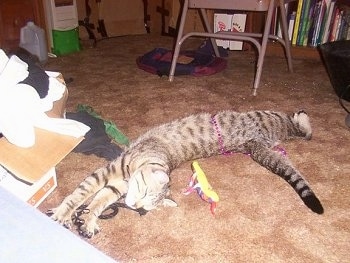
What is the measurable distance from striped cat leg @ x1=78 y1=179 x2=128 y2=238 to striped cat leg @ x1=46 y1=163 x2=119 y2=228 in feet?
0.09

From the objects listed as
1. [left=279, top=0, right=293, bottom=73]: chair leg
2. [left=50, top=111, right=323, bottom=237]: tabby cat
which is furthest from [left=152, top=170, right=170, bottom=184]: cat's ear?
[left=279, top=0, right=293, bottom=73]: chair leg

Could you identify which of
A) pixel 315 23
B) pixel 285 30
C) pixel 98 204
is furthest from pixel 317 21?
pixel 98 204

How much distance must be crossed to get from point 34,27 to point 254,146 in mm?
1880

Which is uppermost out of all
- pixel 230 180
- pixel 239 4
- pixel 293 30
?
pixel 239 4

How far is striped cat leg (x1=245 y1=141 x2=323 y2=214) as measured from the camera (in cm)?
115

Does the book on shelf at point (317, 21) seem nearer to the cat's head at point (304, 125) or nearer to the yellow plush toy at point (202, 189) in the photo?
the cat's head at point (304, 125)

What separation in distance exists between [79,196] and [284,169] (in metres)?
0.73

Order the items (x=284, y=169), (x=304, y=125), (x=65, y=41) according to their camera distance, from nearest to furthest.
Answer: (x=284, y=169) → (x=304, y=125) → (x=65, y=41)

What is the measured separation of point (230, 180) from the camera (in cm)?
134

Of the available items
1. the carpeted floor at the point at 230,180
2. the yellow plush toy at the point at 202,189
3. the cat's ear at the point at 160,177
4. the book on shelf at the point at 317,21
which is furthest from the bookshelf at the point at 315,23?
the cat's ear at the point at 160,177

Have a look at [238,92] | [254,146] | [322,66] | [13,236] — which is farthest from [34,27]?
[13,236]

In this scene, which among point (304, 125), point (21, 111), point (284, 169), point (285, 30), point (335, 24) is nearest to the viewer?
point (21, 111)

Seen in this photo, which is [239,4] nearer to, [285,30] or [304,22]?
[285,30]

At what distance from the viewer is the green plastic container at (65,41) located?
8.79ft
